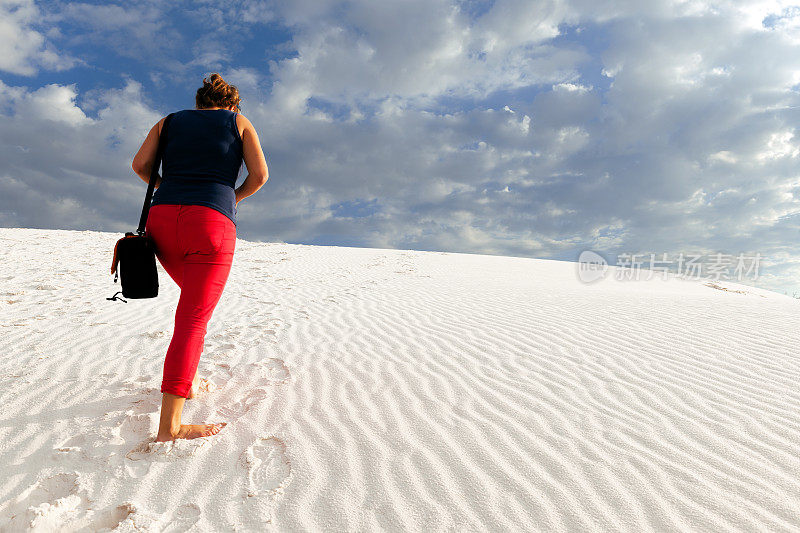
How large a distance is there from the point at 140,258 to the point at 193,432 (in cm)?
112

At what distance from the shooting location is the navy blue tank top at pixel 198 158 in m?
2.38

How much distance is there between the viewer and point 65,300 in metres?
6.97

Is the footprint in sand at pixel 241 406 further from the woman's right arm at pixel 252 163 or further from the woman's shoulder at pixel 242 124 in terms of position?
the woman's shoulder at pixel 242 124

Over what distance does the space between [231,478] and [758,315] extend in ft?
30.0

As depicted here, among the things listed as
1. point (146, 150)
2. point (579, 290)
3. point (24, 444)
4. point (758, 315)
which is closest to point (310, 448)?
point (24, 444)

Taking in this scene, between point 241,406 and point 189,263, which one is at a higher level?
point 189,263

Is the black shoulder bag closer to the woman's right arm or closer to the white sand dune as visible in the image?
the woman's right arm

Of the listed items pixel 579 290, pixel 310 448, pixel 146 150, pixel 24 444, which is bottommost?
pixel 24 444

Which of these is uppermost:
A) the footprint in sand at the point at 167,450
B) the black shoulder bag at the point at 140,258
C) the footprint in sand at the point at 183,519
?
the black shoulder bag at the point at 140,258

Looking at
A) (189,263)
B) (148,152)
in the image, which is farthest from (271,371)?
(148,152)

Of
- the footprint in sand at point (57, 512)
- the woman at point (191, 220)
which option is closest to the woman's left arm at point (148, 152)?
the woman at point (191, 220)

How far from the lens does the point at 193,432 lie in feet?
8.18

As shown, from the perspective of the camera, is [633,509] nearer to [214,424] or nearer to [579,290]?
[214,424]

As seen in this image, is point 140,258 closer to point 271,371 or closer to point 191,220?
point 191,220
